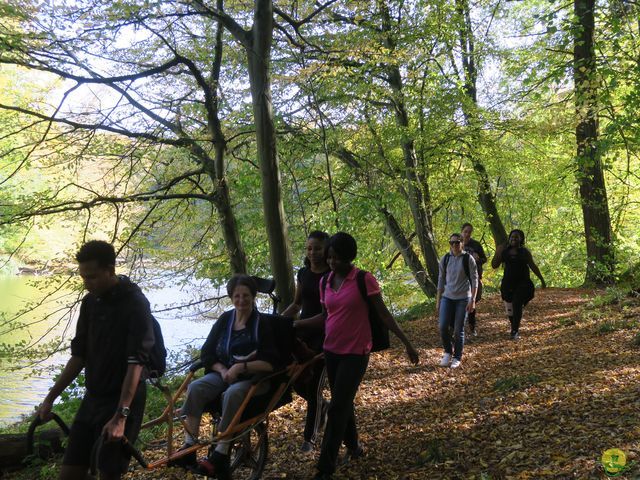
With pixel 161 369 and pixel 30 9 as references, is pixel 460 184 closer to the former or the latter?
pixel 30 9

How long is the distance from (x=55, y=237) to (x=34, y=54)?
621 cm

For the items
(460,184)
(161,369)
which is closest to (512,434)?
(161,369)

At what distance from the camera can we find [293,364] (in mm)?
3818

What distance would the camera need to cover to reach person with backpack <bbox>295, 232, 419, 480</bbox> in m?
3.72

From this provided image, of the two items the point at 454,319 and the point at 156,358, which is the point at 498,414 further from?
the point at 156,358

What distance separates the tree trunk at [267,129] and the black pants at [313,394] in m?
3.77

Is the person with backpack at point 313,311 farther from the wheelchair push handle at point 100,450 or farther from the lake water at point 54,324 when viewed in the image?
the lake water at point 54,324

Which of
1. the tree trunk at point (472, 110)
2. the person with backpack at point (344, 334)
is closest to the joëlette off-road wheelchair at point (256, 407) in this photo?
the person with backpack at point (344, 334)

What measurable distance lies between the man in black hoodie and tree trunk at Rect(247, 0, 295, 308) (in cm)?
501

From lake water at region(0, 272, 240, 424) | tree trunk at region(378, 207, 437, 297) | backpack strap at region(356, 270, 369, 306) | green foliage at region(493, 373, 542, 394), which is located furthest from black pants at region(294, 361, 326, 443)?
tree trunk at region(378, 207, 437, 297)

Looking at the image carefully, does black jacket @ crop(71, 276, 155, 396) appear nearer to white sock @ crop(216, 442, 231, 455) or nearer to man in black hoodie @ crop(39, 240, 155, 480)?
man in black hoodie @ crop(39, 240, 155, 480)

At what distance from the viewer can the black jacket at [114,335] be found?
284cm

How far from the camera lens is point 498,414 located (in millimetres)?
4824

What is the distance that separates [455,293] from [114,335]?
17.0 feet
